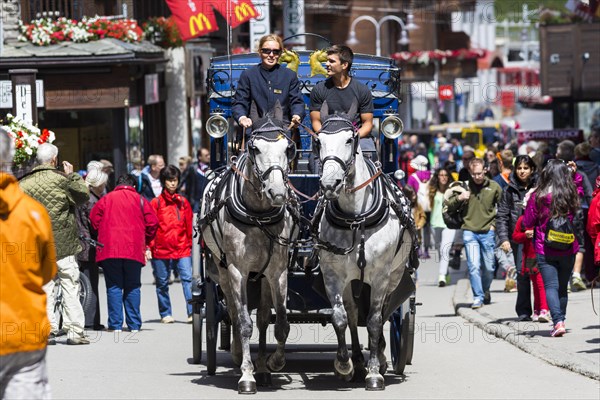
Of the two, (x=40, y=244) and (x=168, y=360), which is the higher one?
(x=40, y=244)

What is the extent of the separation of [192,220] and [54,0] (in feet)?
43.6

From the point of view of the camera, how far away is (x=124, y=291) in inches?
631

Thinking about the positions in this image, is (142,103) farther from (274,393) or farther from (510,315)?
(274,393)

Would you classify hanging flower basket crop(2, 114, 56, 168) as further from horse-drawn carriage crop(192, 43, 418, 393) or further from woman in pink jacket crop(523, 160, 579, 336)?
woman in pink jacket crop(523, 160, 579, 336)

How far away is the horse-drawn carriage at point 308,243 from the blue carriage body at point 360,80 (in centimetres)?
92

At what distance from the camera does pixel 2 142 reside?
7387mm

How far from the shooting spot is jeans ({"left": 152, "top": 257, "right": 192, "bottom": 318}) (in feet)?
55.1

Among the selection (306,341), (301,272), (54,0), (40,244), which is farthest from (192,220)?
(54,0)

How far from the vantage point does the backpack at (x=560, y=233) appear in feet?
47.3

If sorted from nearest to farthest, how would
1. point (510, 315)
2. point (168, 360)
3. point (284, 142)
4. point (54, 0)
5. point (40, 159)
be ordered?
1. point (284, 142)
2. point (168, 360)
3. point (40, 159)
4. point (510, 315)
5. point (54, 0)

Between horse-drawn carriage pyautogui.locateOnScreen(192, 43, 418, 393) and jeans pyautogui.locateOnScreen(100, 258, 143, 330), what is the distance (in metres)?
3.57

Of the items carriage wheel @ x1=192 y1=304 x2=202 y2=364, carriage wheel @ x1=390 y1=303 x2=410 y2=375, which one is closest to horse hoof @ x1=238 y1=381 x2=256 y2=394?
carriage wheel @ x1=390 y1=303 x2=410 y2=375

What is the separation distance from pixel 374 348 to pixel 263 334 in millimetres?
1071

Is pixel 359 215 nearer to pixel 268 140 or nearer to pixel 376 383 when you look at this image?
pixel 268 140
